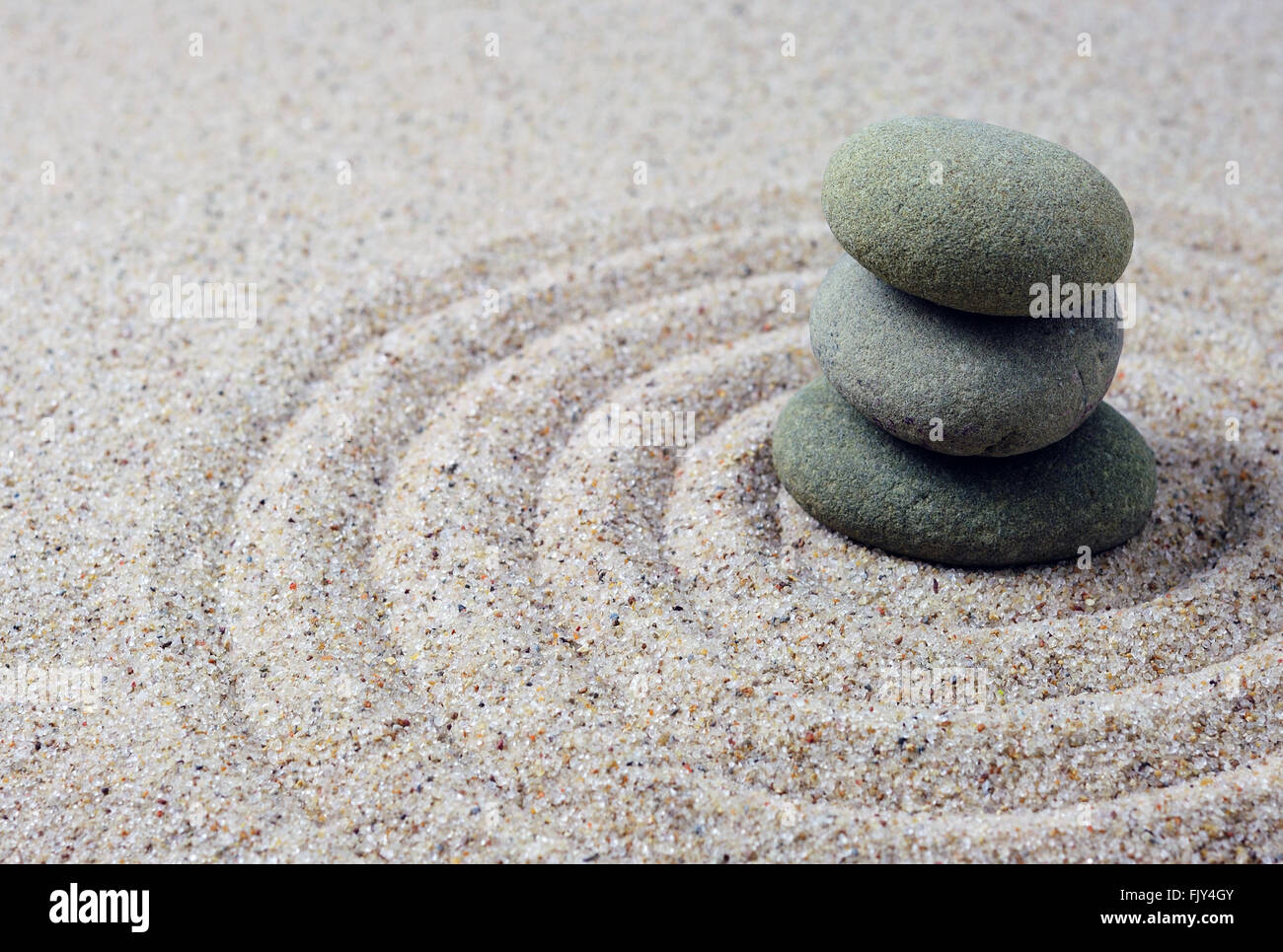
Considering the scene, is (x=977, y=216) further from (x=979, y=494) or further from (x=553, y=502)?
(x=553, y=502)

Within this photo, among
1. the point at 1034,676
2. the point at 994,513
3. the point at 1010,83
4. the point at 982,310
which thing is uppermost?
the point at 1010,83

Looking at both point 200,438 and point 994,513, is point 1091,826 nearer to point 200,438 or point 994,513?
point 994,513

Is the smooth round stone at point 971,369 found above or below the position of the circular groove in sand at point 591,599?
above

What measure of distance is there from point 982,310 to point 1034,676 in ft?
3.97

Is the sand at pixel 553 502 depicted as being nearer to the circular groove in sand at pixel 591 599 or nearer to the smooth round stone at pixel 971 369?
the circular groove in sand at pixel 591 599

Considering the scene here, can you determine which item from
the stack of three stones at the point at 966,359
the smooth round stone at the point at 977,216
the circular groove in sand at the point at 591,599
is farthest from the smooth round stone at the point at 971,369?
the circular groove in sand at the point at 591,599

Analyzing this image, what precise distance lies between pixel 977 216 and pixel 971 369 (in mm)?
512

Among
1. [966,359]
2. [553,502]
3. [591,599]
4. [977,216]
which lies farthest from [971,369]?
[553,502]

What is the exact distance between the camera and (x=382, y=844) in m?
3.21

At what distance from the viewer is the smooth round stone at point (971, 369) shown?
3.68 m

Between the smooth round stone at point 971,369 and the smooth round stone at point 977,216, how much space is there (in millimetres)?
162

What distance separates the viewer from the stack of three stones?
136 inches
